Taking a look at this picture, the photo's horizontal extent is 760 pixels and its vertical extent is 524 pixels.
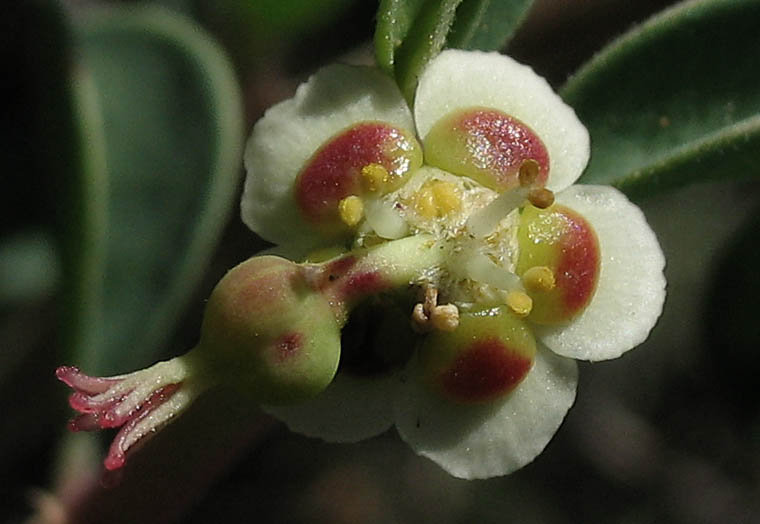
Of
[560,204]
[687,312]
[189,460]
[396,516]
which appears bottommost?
[396,516]

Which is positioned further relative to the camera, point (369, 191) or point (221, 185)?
point (221, 185)

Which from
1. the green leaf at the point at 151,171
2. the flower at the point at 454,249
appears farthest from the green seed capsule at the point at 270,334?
the green leaf at the point at 151,171

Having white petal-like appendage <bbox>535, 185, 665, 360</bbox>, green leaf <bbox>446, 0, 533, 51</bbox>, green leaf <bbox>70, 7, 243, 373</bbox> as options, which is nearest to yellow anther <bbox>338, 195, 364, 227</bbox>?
white petal-like appendage <bbox>535, 185, 665, 360</bbox>

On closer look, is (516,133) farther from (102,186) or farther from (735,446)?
(735,446)

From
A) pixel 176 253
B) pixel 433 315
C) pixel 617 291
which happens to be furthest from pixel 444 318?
pixel 176 253

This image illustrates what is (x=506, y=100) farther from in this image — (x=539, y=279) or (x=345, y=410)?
(x=345, y=410)

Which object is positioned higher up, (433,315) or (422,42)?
(422,42)

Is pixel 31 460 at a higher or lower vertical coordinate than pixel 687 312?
higher

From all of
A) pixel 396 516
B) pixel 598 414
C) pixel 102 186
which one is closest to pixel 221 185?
pixel 102 186

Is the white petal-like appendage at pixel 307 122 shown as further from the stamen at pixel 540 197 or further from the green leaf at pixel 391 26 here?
the stamen at pixel 540 197
